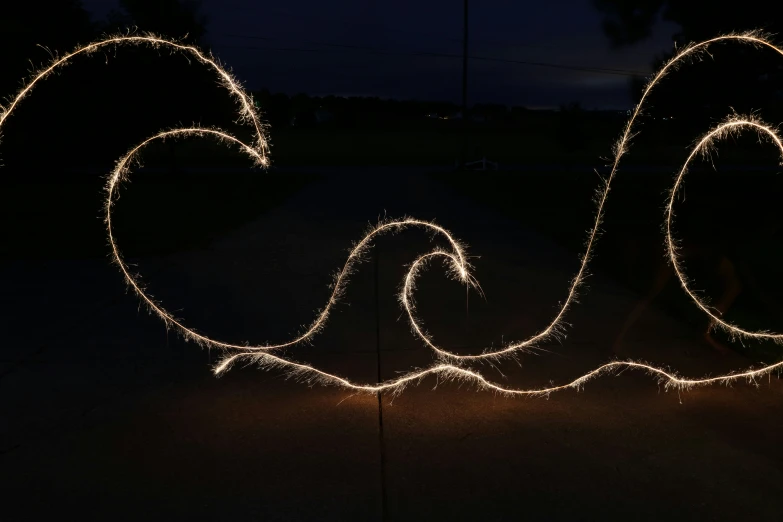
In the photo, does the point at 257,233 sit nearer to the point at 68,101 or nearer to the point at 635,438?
the point at 68,101

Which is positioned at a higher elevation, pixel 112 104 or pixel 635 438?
pixel 112 104

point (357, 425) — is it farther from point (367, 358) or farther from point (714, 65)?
point (714, 65)

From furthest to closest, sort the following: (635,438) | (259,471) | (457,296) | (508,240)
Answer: (508,240) → (457,296) → (635,438) → (259,471)

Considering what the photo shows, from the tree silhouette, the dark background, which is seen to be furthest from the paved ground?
the tree silhouette

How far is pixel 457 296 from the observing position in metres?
7.19

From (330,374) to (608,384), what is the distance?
77.3 inches

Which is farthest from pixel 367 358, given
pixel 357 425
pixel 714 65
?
pixel 714 65

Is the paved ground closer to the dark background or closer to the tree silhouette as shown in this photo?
the dark background

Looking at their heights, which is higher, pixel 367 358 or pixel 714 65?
pixel 714 65

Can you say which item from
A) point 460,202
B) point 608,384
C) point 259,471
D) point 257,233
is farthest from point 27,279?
point 460,202

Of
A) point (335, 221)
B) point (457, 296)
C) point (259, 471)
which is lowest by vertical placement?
point (259, 471)

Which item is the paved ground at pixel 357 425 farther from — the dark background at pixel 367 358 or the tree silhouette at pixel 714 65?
the tree silhouette at pixel 714 65

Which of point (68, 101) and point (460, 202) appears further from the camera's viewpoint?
point (460, 202)

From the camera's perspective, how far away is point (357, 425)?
13.0 ft
